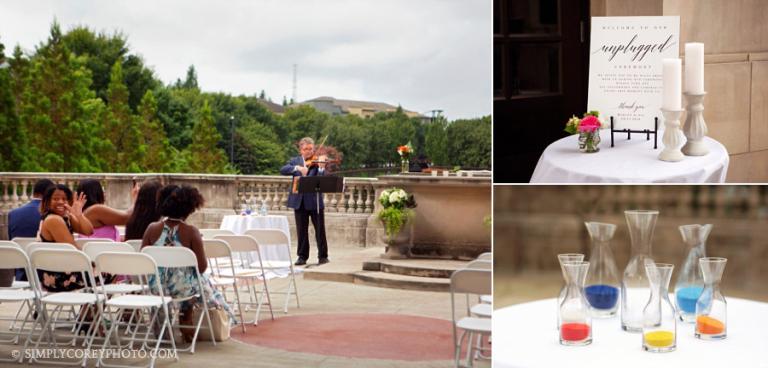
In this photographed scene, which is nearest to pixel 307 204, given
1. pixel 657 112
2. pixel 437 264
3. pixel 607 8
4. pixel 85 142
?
pixel 437 264

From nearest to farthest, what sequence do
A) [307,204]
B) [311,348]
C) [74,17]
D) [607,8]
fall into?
[607,8] < [311,348] < [307,204] < [74,17]

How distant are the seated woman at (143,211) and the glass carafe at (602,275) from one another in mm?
4012

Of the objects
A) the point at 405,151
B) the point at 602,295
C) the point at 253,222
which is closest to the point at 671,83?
the point at 602,295

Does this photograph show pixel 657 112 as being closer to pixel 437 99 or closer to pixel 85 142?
pixel 437 99

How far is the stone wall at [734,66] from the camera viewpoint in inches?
129

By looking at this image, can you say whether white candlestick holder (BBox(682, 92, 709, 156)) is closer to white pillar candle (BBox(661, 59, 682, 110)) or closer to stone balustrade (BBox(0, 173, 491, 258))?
white pillar candle (BBox(661, 59, 682, 110))

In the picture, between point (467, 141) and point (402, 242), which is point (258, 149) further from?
point (402, 242)

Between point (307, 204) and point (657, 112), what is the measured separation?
680 centimetres

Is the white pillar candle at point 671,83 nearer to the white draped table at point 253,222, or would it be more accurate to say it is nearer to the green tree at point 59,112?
the white draped table at point 253,222

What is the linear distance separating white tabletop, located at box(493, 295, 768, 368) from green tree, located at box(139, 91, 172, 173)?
9.49m

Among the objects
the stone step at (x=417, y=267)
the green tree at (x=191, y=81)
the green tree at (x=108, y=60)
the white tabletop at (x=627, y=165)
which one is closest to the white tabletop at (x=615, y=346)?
the white tabletop at (x=627, y=165)

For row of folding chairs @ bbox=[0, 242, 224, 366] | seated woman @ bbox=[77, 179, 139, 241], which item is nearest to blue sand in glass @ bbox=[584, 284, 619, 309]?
row of folding chairs @ bbox=[0, 242, 224, 366]

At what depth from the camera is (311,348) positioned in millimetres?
5867

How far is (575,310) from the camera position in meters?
2.11
